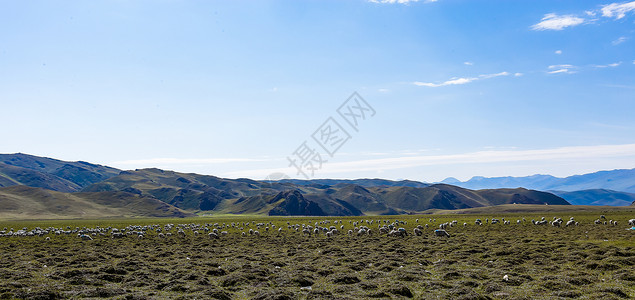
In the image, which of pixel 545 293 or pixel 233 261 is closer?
pixel 545 293

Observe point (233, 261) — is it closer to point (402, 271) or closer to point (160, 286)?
point (160, 286)

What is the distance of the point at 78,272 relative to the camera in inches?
977

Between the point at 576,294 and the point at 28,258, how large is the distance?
44.4 meters

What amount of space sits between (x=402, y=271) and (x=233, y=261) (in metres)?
14.9

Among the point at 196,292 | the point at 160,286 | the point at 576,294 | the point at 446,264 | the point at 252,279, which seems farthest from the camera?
the point at 446,264

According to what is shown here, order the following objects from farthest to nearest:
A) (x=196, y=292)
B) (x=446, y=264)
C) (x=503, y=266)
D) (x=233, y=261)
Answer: (x=233, y=261), (x=446, y=264), (x=503, y=266), (x=196, y=292)

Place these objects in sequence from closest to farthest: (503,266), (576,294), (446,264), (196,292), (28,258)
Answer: (576,294)
(196,292)
(503,266)
(446,264)
(28,258)

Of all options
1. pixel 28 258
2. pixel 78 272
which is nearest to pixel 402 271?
pixel 78 272

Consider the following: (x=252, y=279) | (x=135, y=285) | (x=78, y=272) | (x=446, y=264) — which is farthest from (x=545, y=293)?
(x=78, y=272)

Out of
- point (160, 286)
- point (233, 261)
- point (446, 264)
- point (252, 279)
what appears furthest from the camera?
point (233, 261)

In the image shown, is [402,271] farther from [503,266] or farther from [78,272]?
[78,272]

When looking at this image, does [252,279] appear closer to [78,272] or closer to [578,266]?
[78,272]

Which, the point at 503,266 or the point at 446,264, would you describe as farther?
the point at 446,264

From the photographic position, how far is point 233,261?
32.6 metres
